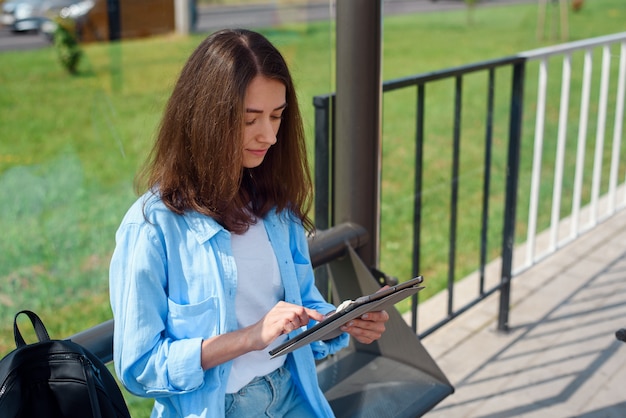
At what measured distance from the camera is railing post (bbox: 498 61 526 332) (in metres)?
3.19

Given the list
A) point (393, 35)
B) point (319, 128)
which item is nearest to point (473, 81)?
point (393, 35)

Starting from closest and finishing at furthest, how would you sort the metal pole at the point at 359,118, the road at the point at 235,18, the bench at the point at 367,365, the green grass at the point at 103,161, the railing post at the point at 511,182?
1. the bench at the point at 367,365
2. the metal pole at the point at 359,118
3. the railing post at the point at 511,182
4. the green grass at the point at 103,161
5. the road at the point at 235,18

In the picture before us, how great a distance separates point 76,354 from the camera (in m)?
1.23

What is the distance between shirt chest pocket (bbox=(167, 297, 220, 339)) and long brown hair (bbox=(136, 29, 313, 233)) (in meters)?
→ 0.17

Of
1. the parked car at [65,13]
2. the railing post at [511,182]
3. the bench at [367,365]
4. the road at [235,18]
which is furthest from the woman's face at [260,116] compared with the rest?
the parked car at [65,13]

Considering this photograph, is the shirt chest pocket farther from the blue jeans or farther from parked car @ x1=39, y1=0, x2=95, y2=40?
parked car @ x1=39, y1=0, x2=95, y2=40

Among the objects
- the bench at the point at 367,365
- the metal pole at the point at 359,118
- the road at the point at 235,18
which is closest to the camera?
the bench at the point at 367,365

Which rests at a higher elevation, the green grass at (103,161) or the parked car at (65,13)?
the parked car at (65,13)

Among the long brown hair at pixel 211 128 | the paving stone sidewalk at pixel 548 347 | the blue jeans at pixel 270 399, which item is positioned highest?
the long brown hair at pixel 211 128

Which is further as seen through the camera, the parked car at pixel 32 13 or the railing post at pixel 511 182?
the parked car at pixel 32 13

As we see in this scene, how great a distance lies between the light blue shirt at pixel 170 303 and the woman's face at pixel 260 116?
16cm

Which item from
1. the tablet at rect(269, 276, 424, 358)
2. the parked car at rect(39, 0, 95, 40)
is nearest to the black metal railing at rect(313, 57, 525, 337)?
the tablet at rect(269, 276, 424, 358)

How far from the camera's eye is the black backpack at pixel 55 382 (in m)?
1.19

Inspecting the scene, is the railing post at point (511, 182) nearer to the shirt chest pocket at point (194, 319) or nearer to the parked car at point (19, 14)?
the shirt chest pocket at point (194, 319)
